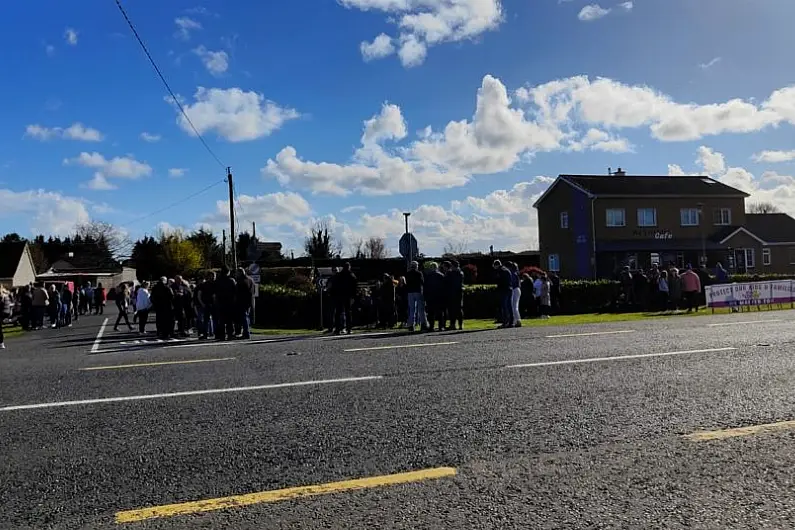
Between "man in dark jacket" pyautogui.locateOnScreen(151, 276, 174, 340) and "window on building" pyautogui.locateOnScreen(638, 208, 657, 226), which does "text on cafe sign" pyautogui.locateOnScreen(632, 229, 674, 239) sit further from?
"man in dark jacket" pyautogui.locateOnScreen(151, 276, 174, 340)

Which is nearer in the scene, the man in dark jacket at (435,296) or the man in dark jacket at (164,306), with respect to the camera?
the man in dark jacket at (435,296)

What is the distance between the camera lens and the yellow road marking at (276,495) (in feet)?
14.6

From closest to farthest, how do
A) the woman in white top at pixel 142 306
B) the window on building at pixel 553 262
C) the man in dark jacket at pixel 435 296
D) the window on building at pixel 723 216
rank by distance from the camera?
the man in dark jacket at pixel 435 296
the woman in white top at pixel 142 306
the window on building at pixel 723 216
the window on building at pixel 553 262

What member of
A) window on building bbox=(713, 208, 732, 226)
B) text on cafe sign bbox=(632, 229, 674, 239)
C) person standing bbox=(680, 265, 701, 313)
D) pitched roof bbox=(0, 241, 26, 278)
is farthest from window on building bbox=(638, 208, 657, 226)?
pitched roof bbox=(0, 241, 26, 278)

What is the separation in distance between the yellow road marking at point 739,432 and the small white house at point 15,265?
65.8 meters

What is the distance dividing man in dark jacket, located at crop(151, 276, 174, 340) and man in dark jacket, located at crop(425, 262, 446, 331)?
677 centimetres

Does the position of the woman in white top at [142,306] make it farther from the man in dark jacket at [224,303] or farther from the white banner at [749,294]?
the white banner at [749,294]

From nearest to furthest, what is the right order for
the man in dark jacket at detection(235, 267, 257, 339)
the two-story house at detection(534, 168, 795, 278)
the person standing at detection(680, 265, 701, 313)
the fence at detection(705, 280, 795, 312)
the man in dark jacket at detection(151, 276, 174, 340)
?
1. the man in dark jacket at detection(235, 267, 257, 339)
2. the man in dark jacket at detection(151, 276, 174, 340)
3. the fence at detection(705, 280, 795, 312)
4. the person standing at detection(680, 265, 701, 313)
5. the two-story house at detection(534, 168, 795, 278)

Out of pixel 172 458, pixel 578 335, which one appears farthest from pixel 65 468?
pixel 578 335

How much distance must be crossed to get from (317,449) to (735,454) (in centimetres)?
330

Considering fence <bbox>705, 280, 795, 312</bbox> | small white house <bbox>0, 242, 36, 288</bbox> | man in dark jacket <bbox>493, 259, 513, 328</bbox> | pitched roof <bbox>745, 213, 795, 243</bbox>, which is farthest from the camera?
small white house <bbox>0, 242, 36, 288</bbox>

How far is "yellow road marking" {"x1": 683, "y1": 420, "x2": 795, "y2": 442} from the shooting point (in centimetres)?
585

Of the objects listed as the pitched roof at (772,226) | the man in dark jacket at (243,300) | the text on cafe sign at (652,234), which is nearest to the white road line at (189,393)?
the man in dark jacket at (243,300)

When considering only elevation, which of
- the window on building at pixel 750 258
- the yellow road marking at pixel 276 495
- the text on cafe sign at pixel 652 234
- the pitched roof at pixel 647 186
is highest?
the pitched roof at pixel 647 186
